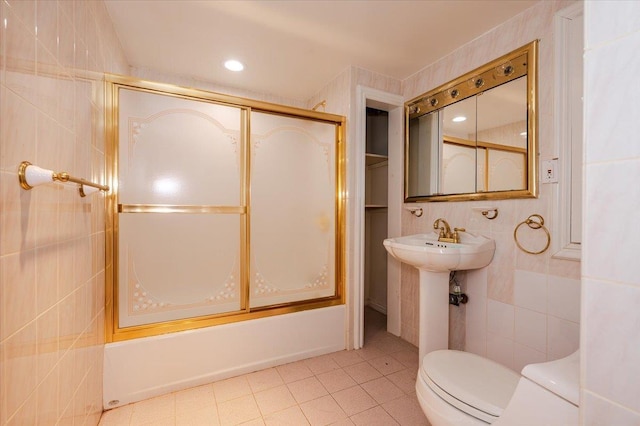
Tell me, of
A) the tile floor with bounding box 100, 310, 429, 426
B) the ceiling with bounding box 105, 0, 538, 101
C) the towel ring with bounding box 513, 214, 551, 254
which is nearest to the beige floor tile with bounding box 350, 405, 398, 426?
the tile floor with bounding box 100, 310, 429, 426

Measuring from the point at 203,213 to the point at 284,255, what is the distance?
655mm

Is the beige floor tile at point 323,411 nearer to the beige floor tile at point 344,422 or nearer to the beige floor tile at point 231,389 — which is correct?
the beige floor tile at point 344,422

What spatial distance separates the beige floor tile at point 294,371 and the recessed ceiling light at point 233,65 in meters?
2.38

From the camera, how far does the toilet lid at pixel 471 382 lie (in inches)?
41.2

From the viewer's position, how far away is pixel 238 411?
61.0 inches

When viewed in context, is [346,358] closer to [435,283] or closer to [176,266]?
[435,283]

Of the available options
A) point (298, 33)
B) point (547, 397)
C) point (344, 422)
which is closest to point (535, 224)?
point (547, 397)

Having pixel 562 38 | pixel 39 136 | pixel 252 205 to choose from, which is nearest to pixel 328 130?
pixel 252 205

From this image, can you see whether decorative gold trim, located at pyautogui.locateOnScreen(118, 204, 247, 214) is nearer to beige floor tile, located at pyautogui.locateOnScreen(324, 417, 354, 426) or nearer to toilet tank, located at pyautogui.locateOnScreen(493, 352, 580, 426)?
beige floor tile, located at pyautogui.locateOnScreen(324, 417, 354, 426)

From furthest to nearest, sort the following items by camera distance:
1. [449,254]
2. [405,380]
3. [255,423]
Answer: [405,380] → [449,254] → [255,423]

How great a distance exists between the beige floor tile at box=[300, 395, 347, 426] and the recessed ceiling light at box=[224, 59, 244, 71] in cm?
248

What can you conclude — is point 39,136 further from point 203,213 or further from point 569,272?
point 569,272

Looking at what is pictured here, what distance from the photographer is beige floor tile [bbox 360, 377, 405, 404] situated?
5.46 ft

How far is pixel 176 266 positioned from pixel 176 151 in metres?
0.73
